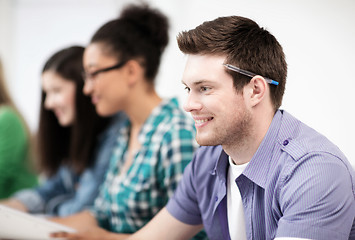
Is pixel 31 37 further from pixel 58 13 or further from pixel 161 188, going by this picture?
pixel 161 188

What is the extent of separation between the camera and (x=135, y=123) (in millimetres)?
2008

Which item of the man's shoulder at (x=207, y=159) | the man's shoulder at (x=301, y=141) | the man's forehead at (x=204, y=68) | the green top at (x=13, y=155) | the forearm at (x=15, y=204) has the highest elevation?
the man's forehead at (x=204, y=68)

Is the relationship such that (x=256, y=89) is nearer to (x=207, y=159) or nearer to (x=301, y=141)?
(x=301, y=141)

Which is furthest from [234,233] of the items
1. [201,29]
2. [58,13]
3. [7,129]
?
[58,13]

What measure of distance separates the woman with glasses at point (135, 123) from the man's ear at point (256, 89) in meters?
0.59

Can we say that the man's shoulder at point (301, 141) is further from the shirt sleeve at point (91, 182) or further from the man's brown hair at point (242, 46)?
the shirt sleeve at point (91, 182)

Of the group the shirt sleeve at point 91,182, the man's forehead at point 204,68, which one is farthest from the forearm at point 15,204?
the man's forehead at point 204,68

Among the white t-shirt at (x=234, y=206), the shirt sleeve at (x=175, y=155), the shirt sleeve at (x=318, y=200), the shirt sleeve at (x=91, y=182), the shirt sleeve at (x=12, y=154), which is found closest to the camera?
the shirt sleeve at (x=318, y=200)

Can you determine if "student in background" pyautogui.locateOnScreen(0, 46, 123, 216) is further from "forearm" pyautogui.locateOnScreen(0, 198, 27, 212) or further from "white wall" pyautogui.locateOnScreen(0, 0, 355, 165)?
"white wall" pyautogui.locateOnScreen(0, 0, 355, 165)

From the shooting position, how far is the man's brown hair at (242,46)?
1.07 meters

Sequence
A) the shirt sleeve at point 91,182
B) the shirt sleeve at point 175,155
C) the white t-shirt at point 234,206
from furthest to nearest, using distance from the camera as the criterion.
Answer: the shirt sleeve at point 91,182 < the shirt sleeve at point 175,155 < the white t-shirt at point 234,206

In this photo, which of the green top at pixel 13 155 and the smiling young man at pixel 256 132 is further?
the green top at pixel 13 155

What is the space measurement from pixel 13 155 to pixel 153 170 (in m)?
1.19

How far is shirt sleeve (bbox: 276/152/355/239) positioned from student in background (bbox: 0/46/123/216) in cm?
138
